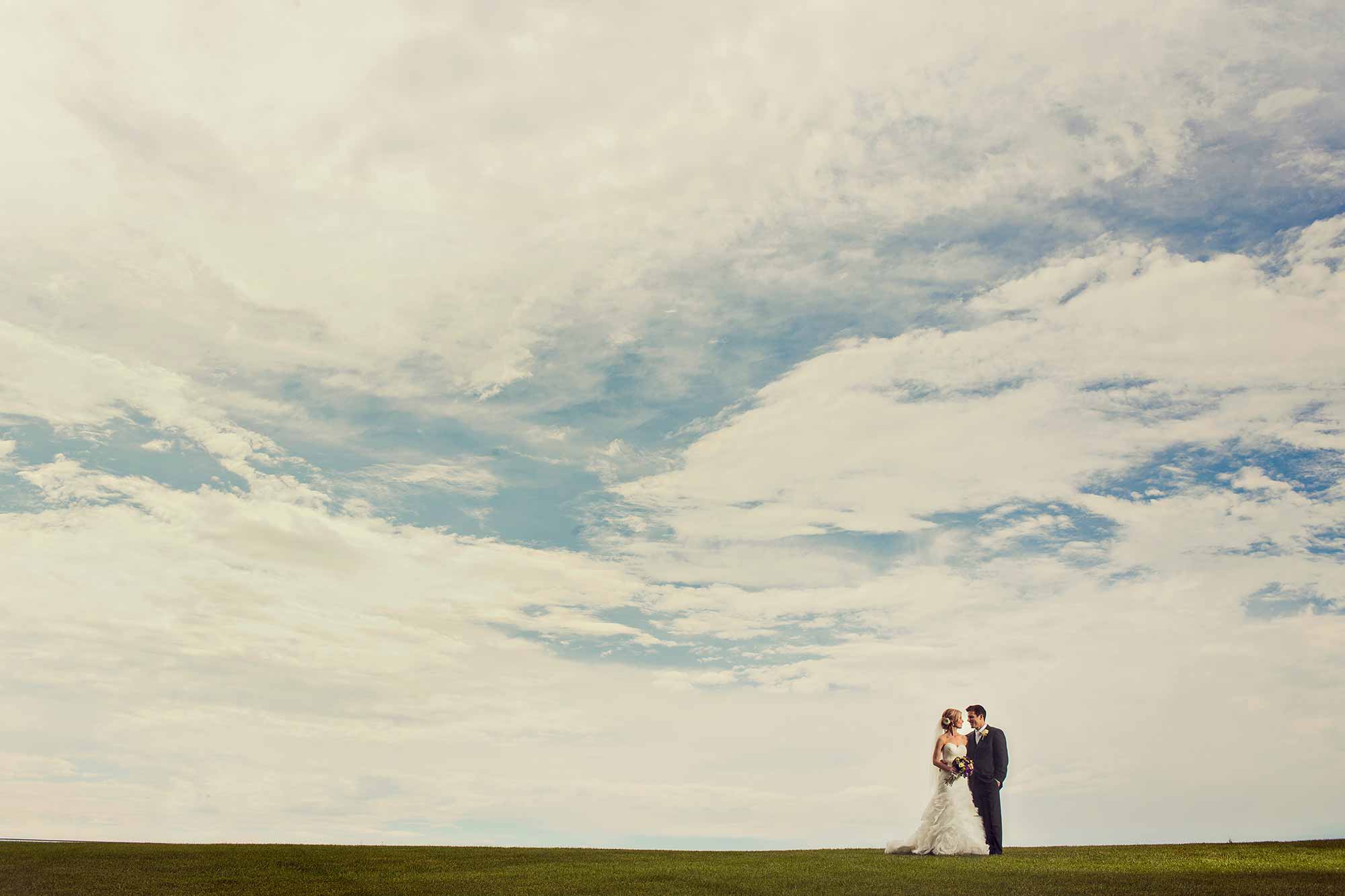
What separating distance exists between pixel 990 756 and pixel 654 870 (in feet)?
34.5

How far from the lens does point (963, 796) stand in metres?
28.3

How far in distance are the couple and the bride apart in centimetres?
2

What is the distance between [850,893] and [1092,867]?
787 centimetres

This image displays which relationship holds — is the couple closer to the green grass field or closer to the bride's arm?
the bride's arm

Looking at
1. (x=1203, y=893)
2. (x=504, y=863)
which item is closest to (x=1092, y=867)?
(x=1203, y=893)

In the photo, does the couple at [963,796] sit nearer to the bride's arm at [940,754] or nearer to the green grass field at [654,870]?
the bride's arm at [940,754]

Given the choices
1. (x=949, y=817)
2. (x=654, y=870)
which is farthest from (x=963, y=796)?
(x=654, y=870)

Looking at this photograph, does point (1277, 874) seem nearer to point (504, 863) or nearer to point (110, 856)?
point (504, 863)

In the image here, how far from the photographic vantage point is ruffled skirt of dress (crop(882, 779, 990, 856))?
2784 centimetres

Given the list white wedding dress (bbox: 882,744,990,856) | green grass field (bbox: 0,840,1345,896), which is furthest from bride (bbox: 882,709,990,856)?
green grass field (bbox: 0,840,1345,896)

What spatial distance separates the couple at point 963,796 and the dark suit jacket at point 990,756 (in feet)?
0.06

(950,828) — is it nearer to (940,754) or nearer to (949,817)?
(949,817)

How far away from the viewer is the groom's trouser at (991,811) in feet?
93.1

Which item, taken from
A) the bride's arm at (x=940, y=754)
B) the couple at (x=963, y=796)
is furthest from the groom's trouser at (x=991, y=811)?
the bride's arm at (x=940, y=754)
